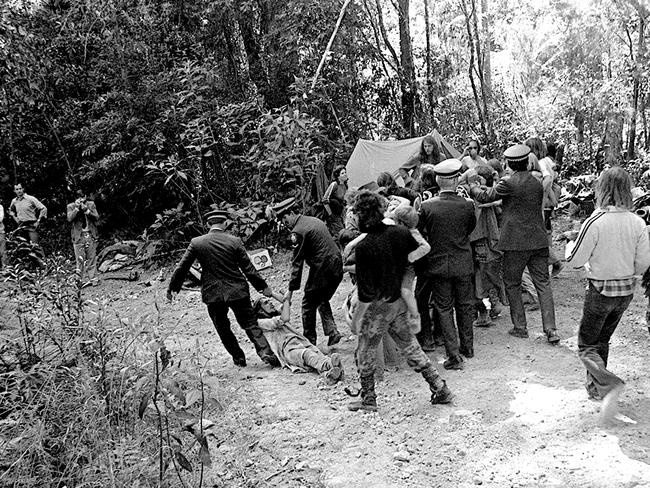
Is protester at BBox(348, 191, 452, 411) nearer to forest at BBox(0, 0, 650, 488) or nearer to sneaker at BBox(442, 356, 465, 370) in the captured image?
forest at BBox(0, 0, 650, 488)

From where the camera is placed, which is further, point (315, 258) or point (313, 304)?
point (313, 304)

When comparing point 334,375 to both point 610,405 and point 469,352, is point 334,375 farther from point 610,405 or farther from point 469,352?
point 610,405

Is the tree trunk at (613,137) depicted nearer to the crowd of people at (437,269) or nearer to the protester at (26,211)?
the crowd of people at (437,269)

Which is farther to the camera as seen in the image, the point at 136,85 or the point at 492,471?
the point at 136,85

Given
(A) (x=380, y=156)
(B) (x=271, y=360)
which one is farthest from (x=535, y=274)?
(A) (x=380, y=156)

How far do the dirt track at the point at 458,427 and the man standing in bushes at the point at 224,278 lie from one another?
0.43m

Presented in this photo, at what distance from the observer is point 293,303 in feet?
27.9

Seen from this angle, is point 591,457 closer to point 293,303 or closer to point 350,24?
point 293,303

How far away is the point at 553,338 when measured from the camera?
5.36 metres

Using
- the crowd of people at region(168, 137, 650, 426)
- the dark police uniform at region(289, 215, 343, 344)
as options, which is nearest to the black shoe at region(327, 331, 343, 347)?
the crowd of people at region(168, 137, 650, 426)

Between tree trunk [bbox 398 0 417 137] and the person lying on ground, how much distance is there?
901 cm

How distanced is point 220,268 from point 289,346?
99 cm

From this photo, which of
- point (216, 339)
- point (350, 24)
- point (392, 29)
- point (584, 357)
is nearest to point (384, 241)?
point (584, 357)

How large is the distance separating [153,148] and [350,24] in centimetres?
502
